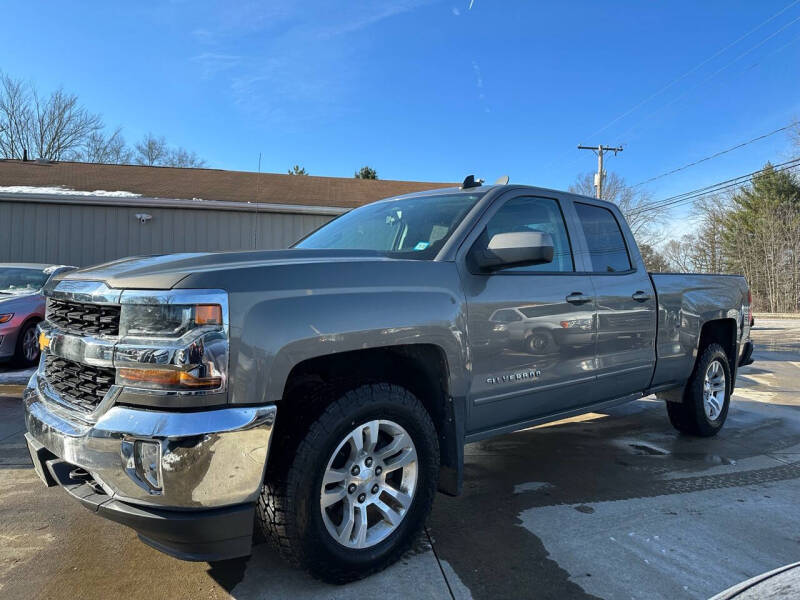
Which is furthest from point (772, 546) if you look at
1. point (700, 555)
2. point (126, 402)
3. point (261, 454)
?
point (126, 402)

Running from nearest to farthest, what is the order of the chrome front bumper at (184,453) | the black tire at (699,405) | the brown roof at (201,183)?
1. the chrome front bumper at (184,453)
2. the black tire at (699,405)
3. the brown roof at (201,183)

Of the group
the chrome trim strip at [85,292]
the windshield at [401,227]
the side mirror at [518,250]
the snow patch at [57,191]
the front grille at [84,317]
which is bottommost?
the front grille at [84,317]

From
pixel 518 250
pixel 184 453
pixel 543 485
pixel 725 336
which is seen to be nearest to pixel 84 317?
pixel 184 453

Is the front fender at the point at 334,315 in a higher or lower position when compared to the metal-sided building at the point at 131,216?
lower

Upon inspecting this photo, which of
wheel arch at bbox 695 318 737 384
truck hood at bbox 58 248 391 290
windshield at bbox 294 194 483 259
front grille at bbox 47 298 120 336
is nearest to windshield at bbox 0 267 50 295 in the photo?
windshield at bbox 294 194 483 259

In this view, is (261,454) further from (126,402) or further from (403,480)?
(403,480)

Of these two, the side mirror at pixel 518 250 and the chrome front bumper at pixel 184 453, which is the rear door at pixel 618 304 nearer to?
the side mirror at pixel 518 250

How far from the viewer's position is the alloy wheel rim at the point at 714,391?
4.92m

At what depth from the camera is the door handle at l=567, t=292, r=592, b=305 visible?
11.1 ft

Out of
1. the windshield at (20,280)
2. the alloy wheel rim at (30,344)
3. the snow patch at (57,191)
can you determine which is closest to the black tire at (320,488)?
the alloy wheel rim at (30,344)

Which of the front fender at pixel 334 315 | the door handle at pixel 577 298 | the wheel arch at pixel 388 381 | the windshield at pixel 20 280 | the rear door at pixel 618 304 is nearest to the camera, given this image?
the front fender at pixel 334 315

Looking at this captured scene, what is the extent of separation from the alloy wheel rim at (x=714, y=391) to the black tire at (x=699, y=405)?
4cm

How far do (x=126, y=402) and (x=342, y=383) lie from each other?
879 mm

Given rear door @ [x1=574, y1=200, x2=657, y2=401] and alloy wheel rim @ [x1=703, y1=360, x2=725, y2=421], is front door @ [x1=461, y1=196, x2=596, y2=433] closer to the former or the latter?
rear door @ [x1=574, y1=200, x2=657, y2=401]
